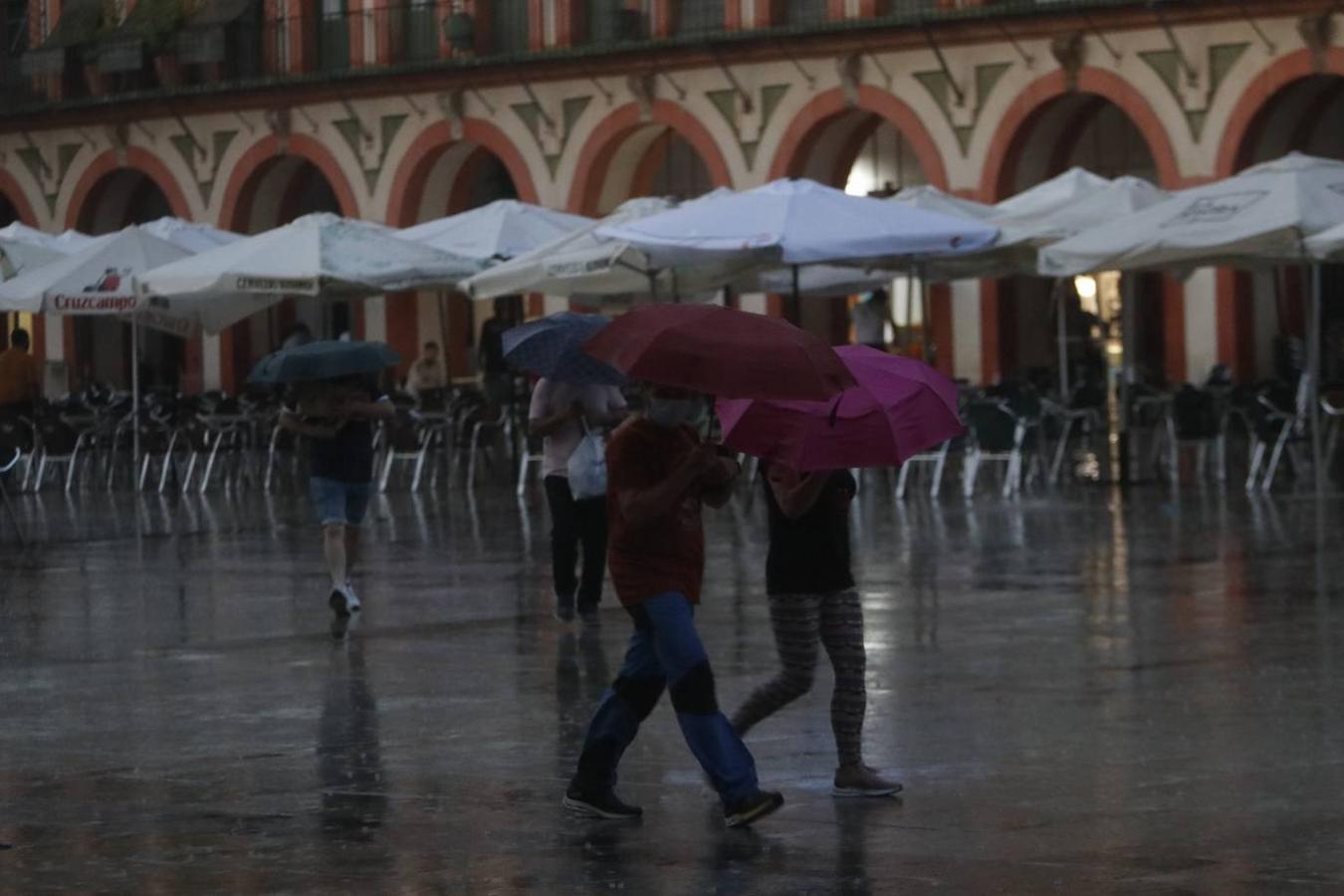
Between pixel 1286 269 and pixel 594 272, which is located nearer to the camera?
pixel 594 272

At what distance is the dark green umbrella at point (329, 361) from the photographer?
1581 cm

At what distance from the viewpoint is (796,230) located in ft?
78.3

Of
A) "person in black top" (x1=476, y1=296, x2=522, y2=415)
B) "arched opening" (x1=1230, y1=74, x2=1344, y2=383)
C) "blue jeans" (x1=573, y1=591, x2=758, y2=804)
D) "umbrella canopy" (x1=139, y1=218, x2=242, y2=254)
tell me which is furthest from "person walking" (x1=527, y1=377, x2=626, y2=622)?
"arched opening" (x1=1230, y1=74, x2=1344, y2=383)

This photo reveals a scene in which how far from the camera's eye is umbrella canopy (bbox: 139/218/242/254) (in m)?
32.6

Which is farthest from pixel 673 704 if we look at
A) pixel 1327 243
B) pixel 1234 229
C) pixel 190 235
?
pixel 190 235

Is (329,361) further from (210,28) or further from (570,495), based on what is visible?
(210,28)

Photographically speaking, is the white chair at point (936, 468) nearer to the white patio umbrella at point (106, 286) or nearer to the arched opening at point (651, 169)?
the white patio umbrella at point (106, 286)

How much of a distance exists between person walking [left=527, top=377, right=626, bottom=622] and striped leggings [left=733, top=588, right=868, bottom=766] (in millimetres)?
5607

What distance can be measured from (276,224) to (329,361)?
30.4 meters

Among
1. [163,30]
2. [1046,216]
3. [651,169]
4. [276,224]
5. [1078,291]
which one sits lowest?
[1078,291]

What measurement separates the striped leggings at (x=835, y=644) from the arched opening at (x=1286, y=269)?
25342mm

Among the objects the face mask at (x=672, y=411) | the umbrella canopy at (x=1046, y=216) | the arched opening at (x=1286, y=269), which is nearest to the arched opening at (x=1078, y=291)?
the arched opening at (x=1286, y=269)

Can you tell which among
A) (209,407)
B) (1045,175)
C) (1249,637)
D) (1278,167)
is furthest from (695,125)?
(1249,637)

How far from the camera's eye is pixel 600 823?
31.0 ft
